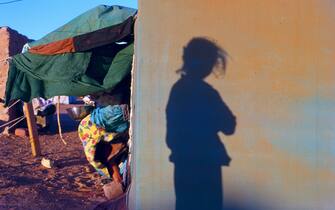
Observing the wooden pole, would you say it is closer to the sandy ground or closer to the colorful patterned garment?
the sandy ground

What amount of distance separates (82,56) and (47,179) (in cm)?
269

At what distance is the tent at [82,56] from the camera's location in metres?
6.56

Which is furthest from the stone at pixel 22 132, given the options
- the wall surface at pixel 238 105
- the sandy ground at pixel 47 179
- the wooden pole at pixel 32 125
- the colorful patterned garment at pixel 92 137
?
the wall surface at pixel 238 105

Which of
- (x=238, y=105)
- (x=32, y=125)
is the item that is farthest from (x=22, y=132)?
(x=238, y=105)

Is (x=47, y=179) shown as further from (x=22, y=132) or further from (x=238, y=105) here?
(x=22, y=132)

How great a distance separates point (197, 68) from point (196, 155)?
819 mm

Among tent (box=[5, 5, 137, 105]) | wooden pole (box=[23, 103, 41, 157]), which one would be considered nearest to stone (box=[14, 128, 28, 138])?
wooden pole (box=[23, 103, 41, 157])

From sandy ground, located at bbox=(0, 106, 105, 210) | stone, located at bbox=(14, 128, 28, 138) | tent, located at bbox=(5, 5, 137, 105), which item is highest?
tent, located at bbox=(5, 5, 137, 105)

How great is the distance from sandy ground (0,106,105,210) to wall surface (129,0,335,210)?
94.1 inches

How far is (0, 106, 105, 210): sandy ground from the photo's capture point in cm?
699

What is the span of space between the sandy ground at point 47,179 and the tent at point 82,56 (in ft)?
4.60

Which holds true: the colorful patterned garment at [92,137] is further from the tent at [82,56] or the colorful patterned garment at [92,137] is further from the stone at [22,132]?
the stone at [22,132]

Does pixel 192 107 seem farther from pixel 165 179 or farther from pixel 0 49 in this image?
pixel 0 49

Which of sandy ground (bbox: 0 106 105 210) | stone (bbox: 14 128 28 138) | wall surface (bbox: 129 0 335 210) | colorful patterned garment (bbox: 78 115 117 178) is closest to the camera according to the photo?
wall surface (bbox: 129 0 335 210)
